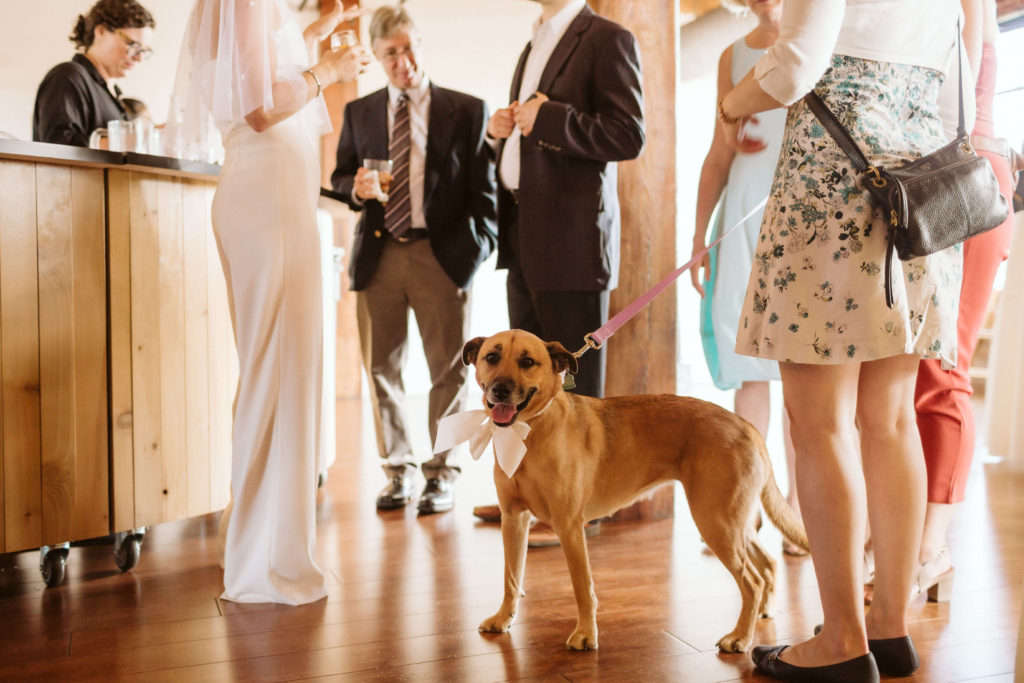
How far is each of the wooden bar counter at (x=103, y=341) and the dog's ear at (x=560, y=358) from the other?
1184 mm

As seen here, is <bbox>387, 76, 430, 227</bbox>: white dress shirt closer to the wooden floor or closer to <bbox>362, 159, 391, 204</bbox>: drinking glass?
<bbox>362, 159, 391, 204</bbox>: drinking glass

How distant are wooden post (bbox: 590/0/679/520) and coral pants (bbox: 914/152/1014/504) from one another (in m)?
1.00

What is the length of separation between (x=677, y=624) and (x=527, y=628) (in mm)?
340

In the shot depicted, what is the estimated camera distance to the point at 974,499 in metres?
3.18

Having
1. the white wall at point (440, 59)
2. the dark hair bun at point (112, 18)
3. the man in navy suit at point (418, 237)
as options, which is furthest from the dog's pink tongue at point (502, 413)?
the white wall at point (440, 59)

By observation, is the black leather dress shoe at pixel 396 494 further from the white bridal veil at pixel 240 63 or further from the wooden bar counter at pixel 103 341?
the white bridal veil at pixel 240 63

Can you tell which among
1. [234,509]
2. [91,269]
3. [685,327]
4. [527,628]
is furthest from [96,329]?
[685,327]

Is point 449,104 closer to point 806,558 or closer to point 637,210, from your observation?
point 637,210

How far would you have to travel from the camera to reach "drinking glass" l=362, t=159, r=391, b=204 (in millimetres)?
2832

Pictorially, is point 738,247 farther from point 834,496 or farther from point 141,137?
point 141,137

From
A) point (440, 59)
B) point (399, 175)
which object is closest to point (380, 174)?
point (399, 175)

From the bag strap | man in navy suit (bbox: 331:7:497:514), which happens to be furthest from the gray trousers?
the bag strap

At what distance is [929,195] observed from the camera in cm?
141

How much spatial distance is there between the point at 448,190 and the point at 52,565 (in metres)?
1.70
